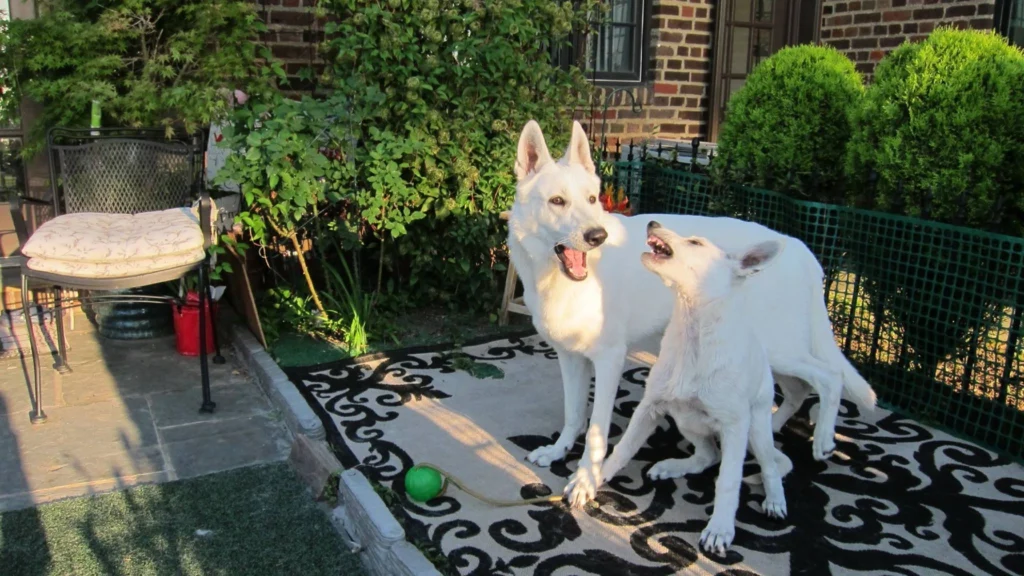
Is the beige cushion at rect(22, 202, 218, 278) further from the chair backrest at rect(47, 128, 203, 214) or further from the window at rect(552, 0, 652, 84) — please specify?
the window at rect(552, 0, 652, 84)

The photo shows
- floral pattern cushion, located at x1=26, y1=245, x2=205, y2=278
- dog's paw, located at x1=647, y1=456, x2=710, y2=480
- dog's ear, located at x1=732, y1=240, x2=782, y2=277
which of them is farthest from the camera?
floral pattern cushion, located at x1=26, y1=245, x2=205, y2=278

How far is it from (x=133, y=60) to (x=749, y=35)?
6469 millimetres

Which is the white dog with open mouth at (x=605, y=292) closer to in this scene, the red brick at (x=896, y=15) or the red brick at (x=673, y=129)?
the red brick at (x=673, y=129)

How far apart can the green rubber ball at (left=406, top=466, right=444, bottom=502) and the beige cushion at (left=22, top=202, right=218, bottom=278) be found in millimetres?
1890

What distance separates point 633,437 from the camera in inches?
121

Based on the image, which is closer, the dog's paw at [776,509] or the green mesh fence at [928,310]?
the dog's paw at [776,509]

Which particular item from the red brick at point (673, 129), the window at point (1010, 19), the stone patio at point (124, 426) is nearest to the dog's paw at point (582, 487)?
the stone patio at point (124, 426)

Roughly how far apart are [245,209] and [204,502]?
7.51ft

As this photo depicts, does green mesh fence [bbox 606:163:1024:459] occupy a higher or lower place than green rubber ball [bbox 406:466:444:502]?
higher

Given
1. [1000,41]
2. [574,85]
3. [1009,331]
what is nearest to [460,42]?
[574,85]

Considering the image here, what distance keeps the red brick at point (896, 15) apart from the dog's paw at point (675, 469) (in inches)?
254

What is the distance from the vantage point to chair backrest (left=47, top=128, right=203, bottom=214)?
4828mm

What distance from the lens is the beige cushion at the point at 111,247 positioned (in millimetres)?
3887

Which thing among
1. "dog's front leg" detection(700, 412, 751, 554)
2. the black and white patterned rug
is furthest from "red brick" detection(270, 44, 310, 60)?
"dog's front leg" detection(700, 412, 751, 554)
